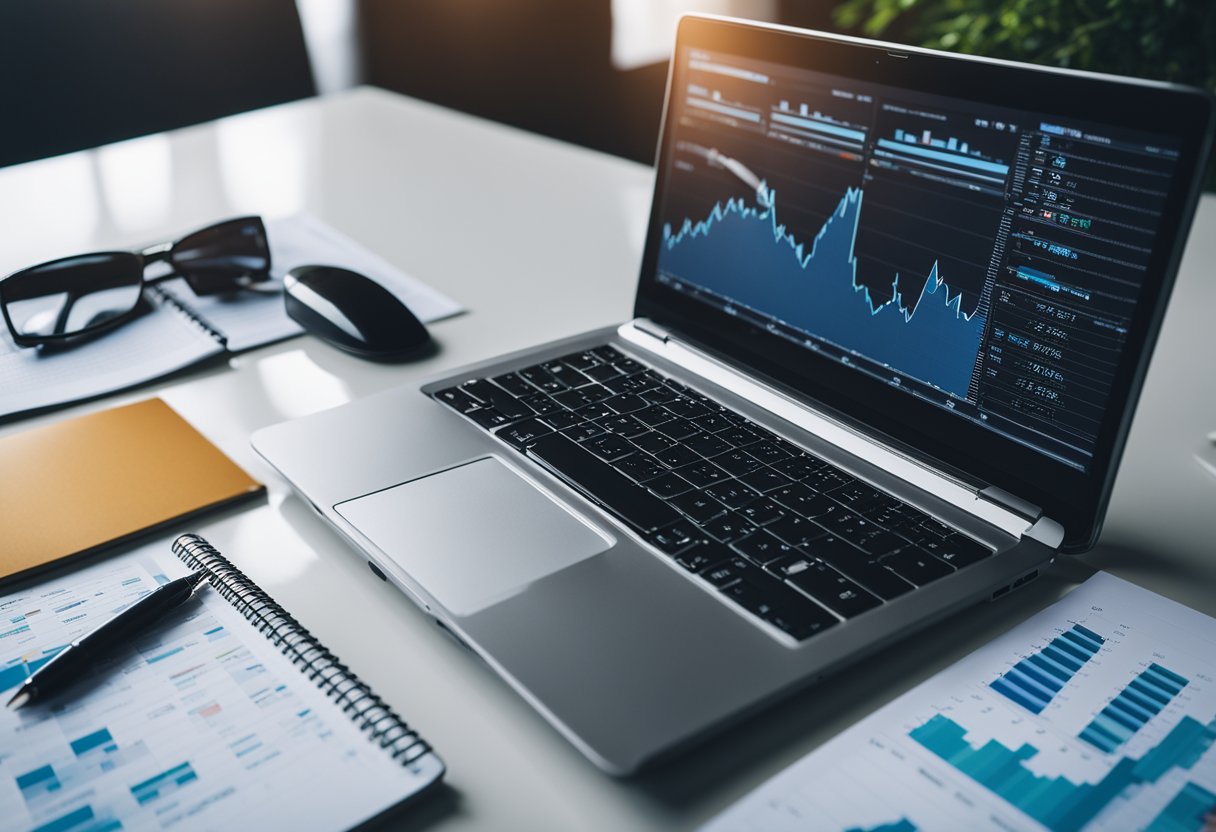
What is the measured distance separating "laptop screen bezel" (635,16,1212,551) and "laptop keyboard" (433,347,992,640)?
0.06 metres

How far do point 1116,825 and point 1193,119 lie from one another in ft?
1.25

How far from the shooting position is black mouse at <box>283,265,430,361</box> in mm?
962

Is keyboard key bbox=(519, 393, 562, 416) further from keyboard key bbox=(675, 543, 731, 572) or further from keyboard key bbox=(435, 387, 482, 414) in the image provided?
keyboard key bbox=(675, 543, 731, 572)

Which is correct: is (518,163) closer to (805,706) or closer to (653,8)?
(805,706)

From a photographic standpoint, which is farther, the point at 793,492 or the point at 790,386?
the point at 790,386

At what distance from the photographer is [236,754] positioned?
1.71 ft

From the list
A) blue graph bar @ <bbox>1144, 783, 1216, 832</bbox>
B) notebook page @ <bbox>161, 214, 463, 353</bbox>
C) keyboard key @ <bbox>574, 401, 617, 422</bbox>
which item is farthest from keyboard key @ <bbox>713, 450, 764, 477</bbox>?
notebook page @ <bbox>161, 214, 463, 353</bbox>

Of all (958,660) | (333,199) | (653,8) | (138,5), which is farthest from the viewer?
(653,8)

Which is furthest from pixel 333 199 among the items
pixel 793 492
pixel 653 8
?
pixel 653 8

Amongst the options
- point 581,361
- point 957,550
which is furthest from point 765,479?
point 581,361

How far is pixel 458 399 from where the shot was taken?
32.9 inches

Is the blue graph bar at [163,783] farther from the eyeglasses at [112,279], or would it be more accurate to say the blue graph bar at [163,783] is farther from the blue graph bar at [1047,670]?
the eyeglasses at [112,279]

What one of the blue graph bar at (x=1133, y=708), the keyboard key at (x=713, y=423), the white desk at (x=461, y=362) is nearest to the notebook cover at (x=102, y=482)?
the white desk at (x=461, y=362)

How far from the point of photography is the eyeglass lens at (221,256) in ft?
3.59
